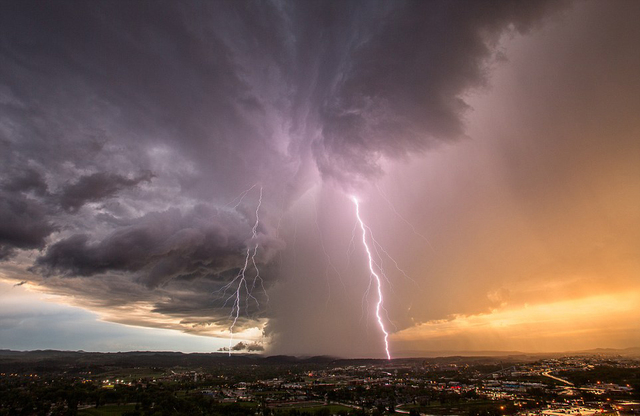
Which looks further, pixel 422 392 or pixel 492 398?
pixel 422 392

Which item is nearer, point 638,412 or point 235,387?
point 638,412

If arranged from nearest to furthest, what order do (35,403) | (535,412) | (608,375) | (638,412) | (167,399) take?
(638,412) → (535,412) → (35,403) → (167,399) → (608,375)

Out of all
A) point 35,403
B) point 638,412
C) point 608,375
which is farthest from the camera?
point 608,375

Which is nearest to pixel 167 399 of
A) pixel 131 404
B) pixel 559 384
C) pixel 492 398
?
pixel 131 404

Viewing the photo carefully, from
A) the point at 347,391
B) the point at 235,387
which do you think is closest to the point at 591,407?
the point at 347,391

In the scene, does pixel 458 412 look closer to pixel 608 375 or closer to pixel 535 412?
pixel 535 412

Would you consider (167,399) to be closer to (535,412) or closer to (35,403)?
(35,403)
